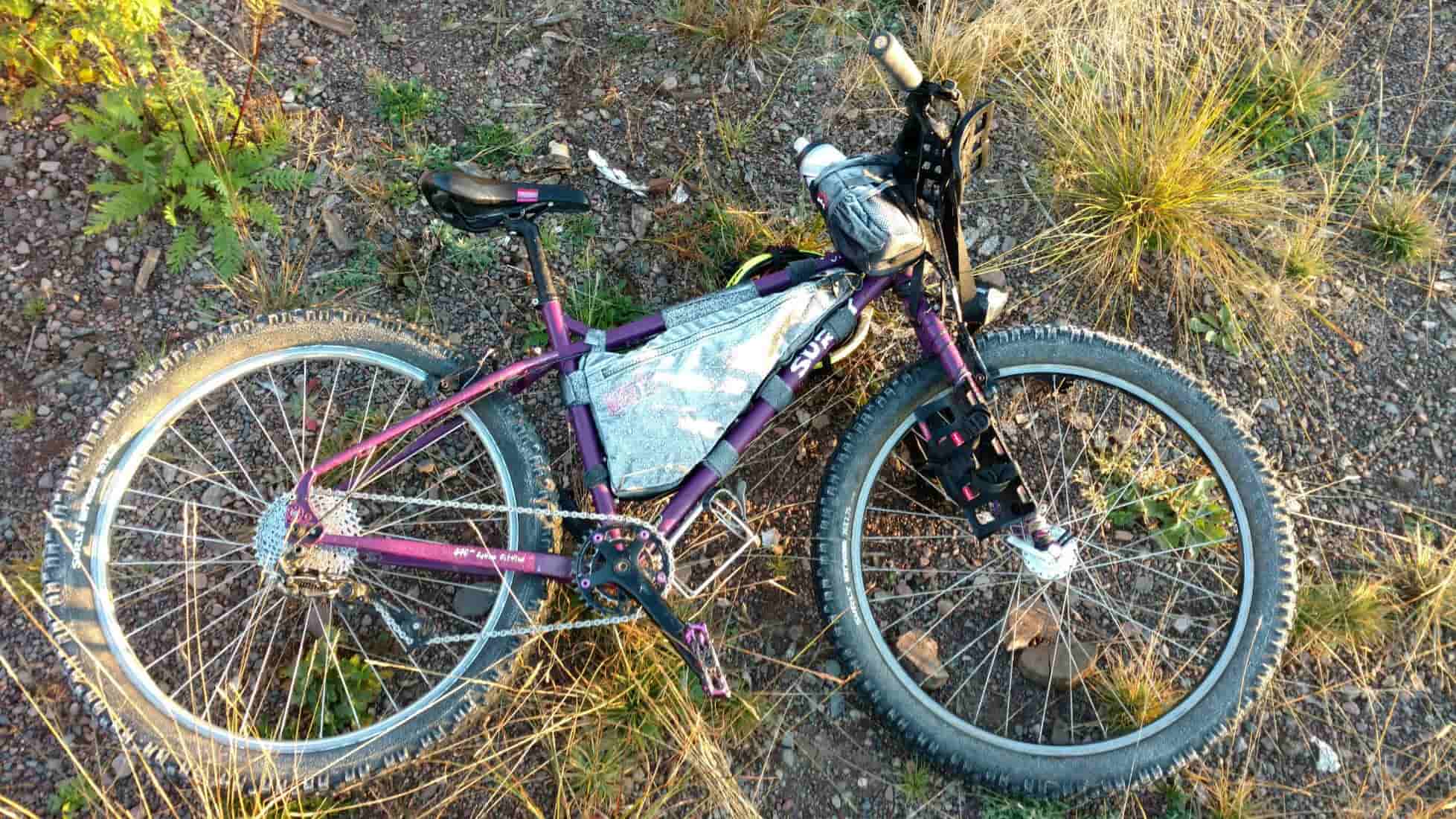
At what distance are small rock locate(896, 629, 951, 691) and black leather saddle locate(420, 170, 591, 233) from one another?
6.03ft

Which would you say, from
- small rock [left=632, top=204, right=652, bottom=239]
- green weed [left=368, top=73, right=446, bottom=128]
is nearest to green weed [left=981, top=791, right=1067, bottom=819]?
small rock [left=632, top=204, right=652, bottom=239]

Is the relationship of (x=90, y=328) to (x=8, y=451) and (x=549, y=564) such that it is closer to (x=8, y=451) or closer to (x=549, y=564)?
(x=8, y=451)

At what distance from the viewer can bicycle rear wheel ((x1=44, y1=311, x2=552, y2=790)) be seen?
8.71 feet

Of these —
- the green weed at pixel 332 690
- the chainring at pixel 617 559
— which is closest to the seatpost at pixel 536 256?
the chainring at pixel 617 559

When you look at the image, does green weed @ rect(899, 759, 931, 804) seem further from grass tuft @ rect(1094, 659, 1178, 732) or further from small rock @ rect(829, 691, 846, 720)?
grass tuft @ rect(1094, 659, 1178, 732)

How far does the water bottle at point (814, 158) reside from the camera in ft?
9.20

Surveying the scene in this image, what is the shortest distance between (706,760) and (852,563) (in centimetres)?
77

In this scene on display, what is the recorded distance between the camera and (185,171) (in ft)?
11.5

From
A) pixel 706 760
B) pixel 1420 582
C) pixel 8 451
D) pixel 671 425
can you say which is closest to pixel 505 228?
pixel 671 425

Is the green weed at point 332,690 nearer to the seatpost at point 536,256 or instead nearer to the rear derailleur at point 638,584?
the rear derailleur at point 638,584

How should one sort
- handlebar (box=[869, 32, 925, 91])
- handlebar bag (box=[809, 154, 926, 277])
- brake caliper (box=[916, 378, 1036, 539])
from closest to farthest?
1. handlebar (box=[869, 32, 925, 91])
2. handlebar bag (box=[809, 154, 926, 277])
3. brake caliper (box=[916, 378, 1036, 539])

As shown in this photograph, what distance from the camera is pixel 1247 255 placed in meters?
3.74

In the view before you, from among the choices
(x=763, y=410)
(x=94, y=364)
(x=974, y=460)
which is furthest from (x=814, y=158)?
(x=94, y=364)

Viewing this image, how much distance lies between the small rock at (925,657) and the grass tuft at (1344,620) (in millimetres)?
1256
